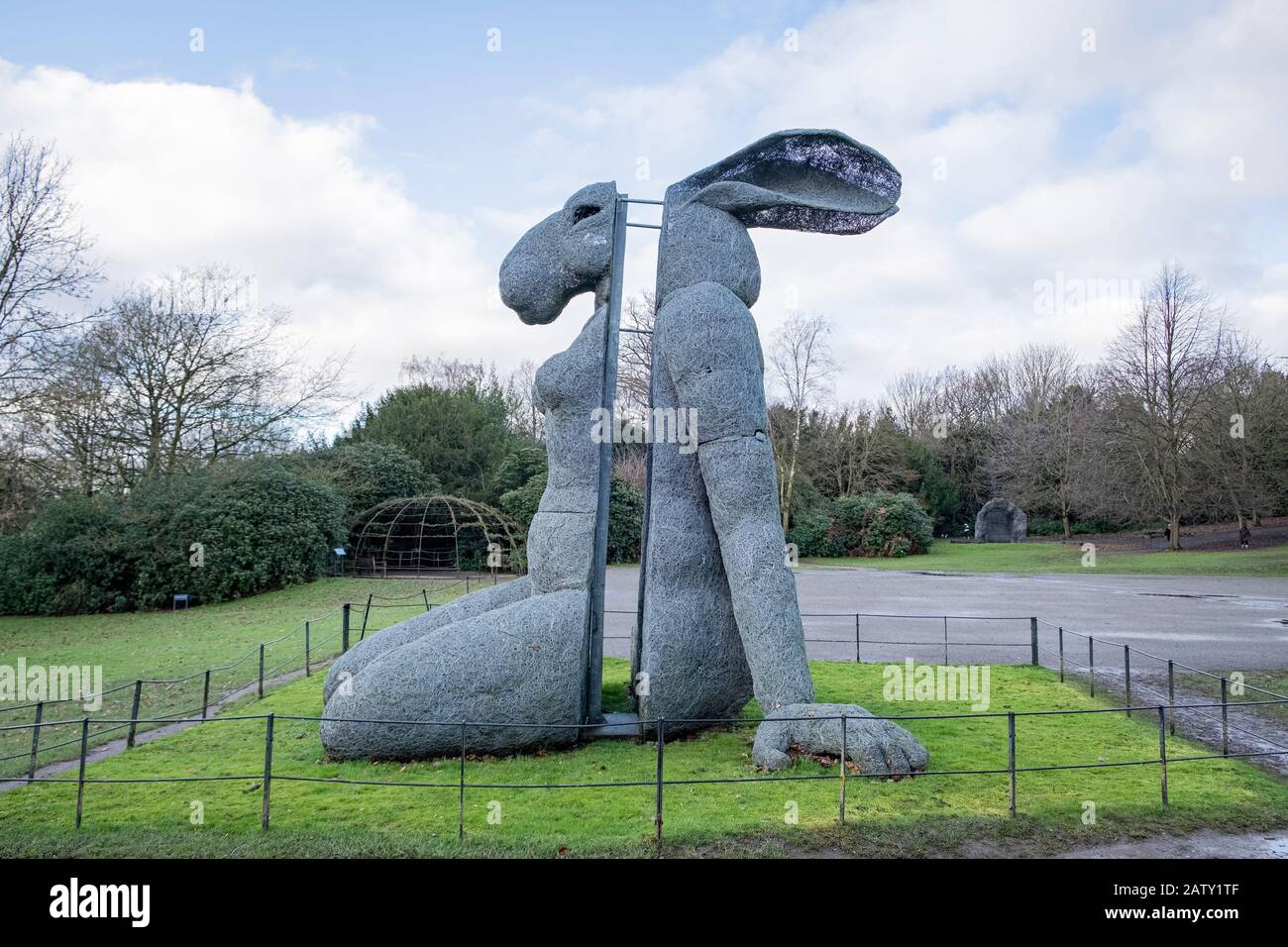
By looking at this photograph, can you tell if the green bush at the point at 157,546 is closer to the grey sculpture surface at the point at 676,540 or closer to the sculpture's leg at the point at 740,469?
the grey sculpture surface at the point at 676,540

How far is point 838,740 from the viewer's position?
587cm

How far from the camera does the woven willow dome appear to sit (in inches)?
1100

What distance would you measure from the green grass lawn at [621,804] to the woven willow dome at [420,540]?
68.3ft

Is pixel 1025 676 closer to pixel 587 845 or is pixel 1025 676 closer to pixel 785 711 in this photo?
pixel 785 711

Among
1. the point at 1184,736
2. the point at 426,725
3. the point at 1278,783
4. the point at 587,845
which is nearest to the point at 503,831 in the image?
the point at 587,845

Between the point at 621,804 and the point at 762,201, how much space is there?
16.4 feet

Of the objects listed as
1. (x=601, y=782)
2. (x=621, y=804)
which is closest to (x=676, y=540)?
(x=601, y=782)

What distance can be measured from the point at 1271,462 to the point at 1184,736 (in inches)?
1015

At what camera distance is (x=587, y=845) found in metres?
4.85

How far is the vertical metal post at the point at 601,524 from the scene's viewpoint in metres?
7.06
